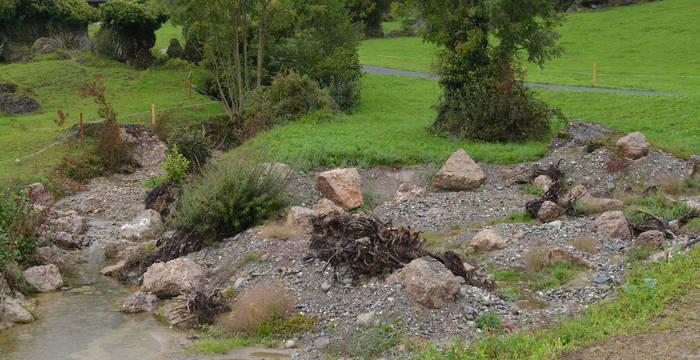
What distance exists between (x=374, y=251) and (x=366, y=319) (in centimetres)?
168

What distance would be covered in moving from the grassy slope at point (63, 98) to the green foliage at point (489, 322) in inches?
627

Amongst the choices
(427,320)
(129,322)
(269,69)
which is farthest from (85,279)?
(269,69)

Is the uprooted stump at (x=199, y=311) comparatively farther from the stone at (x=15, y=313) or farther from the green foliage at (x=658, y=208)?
the green foliage at (x=658, y=208)

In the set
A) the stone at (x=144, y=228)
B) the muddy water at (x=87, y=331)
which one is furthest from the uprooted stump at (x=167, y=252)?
the stone at (x=144, y=228)

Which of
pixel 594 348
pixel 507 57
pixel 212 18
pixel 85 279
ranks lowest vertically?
pixel 85 279

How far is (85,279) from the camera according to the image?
1559cm

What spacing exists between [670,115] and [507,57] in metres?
6.14

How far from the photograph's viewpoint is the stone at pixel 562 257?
492 inches

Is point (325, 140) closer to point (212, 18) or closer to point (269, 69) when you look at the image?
point (212, 18)

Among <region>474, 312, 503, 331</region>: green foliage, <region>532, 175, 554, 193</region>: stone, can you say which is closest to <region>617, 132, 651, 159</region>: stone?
<region>532, 175, 554, 193</region>: stone

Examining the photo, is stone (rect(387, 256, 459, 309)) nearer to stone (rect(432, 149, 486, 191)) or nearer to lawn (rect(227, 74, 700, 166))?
stone (rect(432, 149, 486, 191))

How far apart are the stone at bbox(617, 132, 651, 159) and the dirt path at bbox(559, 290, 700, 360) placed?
10.1 meters

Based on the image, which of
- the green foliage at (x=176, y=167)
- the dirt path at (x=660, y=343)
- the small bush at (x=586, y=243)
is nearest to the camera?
the dirt path at (x=660, y=343)

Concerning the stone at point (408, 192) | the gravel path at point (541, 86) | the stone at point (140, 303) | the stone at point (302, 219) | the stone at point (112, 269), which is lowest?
the stone at point (112, 269)
